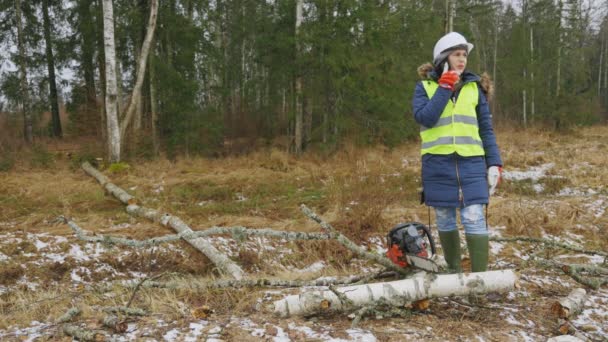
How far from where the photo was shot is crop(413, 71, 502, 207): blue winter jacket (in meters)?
3.00

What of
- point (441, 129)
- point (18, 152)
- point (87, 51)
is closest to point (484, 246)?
point (441, 129)

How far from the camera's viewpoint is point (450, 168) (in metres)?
3.07

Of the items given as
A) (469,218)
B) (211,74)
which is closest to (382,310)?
(469,218)

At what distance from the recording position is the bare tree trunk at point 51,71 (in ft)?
60.1

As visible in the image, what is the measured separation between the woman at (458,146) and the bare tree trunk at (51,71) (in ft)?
64.2

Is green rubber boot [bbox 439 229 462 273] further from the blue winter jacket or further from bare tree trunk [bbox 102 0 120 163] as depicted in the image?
bare tree trunk [bbox 102 0 120 163]

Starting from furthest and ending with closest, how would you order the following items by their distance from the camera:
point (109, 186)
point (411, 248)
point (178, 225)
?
point (109, 186) < point (178, 225) < point (411, 248)

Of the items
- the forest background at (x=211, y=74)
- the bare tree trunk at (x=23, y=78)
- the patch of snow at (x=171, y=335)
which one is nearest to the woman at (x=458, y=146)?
the patch of snow at (x=171, y=335)

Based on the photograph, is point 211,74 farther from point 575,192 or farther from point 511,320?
point 511,320

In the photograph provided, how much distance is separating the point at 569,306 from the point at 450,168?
120 cm

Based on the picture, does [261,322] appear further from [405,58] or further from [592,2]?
[592,2]

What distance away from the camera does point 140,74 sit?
11.8 metres

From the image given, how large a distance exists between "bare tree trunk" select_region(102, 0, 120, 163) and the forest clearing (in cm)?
61

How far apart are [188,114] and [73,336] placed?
1113cm
